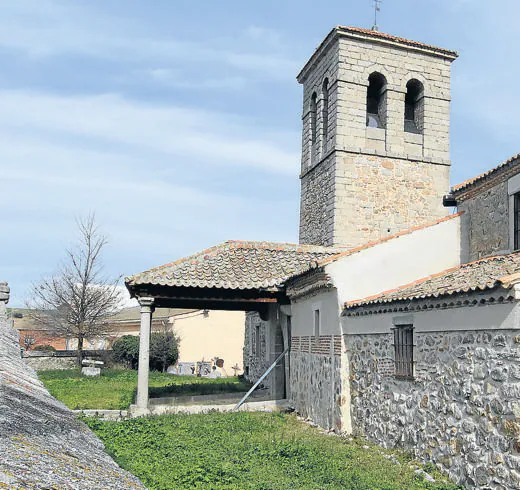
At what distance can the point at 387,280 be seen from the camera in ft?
35.6

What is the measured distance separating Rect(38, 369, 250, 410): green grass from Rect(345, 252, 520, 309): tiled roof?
24.5 ft

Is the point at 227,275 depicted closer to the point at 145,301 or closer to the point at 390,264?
the point at 145,301

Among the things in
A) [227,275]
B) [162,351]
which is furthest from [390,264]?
[162,351]

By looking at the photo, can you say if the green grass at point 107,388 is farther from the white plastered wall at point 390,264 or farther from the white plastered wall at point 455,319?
the white plastered wall at point 455,319

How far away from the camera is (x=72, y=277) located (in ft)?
91.8

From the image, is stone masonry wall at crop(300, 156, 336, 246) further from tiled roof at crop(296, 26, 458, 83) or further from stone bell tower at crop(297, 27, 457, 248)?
tiled roof at crop(296, 26, 458, 83)

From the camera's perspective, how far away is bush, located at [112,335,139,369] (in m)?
28.8

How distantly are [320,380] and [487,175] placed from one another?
207 inches

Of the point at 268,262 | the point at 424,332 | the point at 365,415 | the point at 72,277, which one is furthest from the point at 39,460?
the point at 72,277

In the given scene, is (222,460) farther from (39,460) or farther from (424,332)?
(39,460)

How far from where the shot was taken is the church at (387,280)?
7.23 m

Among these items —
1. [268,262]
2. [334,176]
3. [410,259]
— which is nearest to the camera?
[410,259]

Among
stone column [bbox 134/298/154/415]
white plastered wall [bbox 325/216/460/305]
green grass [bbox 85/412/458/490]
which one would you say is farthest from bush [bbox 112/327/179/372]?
white plastered wall [bbox 325/216/460/305]

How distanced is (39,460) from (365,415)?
8488 mm
